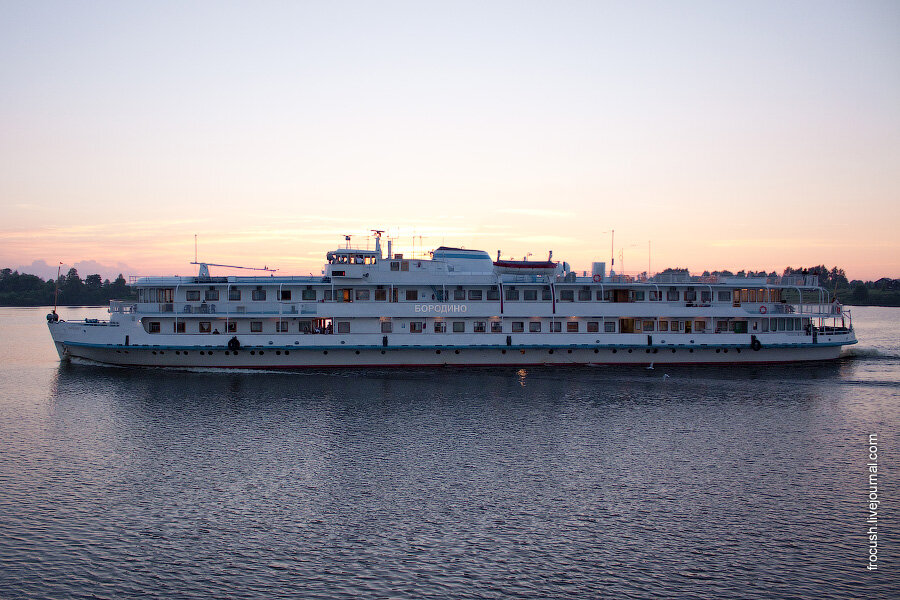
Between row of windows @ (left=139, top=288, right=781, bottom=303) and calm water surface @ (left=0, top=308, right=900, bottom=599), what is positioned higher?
row of windows @ (left=139, top=288, right=781, bottom=303)

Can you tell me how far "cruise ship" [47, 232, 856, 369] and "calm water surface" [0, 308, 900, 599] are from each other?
9.46m

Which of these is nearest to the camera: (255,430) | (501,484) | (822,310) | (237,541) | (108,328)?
(237,541)

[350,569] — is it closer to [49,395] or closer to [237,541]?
[237,541]

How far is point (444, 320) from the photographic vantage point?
51.1m

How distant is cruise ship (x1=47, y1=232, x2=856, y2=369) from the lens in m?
48.6

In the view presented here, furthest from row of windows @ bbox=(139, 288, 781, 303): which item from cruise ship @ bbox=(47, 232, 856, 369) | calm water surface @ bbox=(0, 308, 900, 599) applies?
calm water surface @ bbox=(0, 308, 900, 599)

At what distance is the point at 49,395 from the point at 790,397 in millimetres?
47005

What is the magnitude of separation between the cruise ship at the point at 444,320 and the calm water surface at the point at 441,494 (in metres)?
9.46

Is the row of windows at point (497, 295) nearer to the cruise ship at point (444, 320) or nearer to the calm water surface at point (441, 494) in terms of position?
the cruise ship at point (444, 320)

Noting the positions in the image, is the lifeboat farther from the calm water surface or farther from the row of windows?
the calm water surface

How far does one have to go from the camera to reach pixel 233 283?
49.3m

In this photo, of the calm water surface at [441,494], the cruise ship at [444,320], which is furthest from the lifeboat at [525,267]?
the calm water surface at [441,494]

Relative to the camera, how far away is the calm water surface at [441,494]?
16.6 m

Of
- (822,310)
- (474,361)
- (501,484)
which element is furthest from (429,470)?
(822,310)
